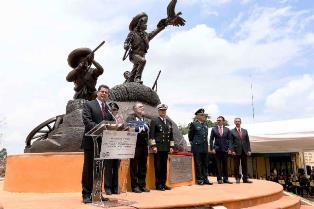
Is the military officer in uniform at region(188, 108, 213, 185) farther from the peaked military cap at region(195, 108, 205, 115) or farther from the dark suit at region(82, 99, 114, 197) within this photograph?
the dark suit at region(82, 99, 114, 197)

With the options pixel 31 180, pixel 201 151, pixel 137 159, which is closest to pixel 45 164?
pixel 31 180

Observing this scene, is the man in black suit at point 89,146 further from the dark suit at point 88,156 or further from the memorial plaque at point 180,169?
the memorial plaque at point 180,169

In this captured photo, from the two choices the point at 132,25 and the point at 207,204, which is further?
the point at 132,25

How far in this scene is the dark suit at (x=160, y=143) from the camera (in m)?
6.02

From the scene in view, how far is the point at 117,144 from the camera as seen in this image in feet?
14.0

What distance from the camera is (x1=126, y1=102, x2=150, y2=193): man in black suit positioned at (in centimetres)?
578

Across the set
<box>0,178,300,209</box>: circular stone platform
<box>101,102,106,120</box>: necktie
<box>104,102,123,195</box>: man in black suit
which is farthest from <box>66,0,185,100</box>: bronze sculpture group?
<box>101,102,106,120</box>: necktie

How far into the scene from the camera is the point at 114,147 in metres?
4.23

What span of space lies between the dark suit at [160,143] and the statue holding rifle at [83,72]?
287 centimetres

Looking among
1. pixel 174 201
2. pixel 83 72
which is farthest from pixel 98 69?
pixel 174 201

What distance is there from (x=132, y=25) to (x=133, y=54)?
0.84m

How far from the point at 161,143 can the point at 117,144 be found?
1.85 metres

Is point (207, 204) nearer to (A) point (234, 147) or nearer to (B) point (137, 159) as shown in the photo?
(B) point (137, 159)

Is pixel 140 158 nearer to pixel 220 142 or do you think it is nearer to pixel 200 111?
pixel 200 111
